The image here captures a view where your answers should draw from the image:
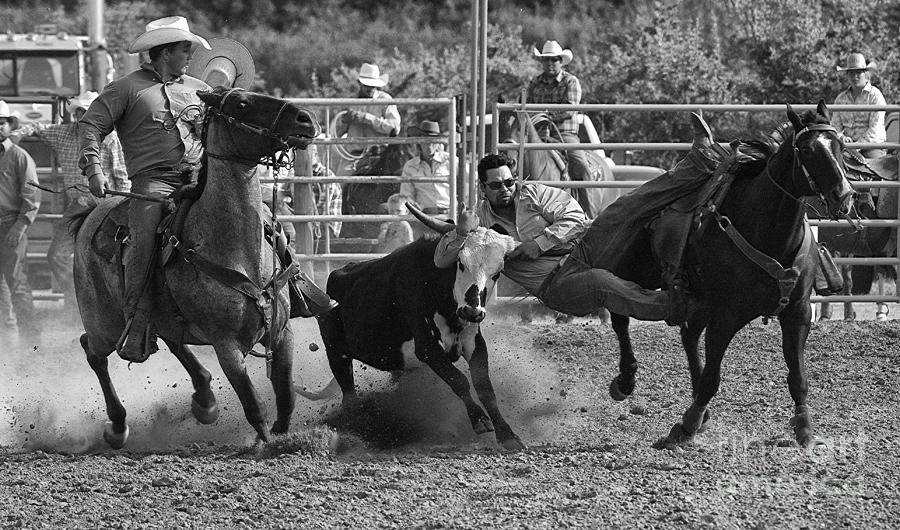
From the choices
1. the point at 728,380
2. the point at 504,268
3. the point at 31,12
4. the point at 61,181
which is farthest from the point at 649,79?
the point at 31,12

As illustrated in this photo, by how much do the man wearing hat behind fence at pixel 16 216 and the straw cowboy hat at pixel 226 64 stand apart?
5059 mm

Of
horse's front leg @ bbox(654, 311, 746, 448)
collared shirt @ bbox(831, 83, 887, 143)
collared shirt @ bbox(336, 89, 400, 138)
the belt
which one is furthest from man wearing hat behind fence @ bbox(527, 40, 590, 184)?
horse's front leg @ bbox(654, 311, 746, 448)

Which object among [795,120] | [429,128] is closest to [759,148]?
[795,120]

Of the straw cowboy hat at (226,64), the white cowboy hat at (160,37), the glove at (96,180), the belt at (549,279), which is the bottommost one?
the belt at (549,279)

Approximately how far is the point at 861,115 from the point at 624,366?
4.99 meters

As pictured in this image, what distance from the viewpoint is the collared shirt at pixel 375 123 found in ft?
39.5

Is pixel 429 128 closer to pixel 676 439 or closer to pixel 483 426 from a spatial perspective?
pixel 483 426

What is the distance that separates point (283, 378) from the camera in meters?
7.11

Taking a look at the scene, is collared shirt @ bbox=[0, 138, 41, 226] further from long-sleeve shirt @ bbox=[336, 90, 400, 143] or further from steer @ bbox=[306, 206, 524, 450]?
steer @ bbox=[306, 206, 524, 450]

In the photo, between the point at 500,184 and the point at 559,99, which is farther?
the point at 559,99

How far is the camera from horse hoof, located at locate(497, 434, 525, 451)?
23.6 ft

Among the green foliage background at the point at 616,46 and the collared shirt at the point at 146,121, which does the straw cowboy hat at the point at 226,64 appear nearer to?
the collared shirt at the point at 146,121

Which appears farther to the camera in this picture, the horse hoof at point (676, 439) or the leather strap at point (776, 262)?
the horse hoof at point (676, 439)

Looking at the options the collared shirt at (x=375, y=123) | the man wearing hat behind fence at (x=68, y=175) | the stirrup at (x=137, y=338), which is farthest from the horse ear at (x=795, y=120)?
the man wearing hat behind fence at (x=68, y=175)
